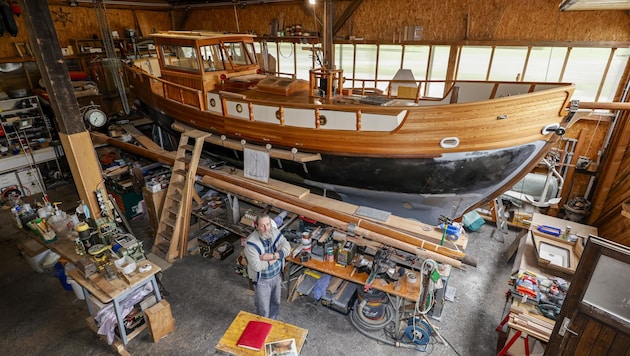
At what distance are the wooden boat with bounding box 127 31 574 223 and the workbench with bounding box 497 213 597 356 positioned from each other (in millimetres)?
1081

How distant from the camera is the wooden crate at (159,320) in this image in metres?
4.36

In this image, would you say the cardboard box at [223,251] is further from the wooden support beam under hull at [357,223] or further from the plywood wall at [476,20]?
the plywood wall at [476,20]

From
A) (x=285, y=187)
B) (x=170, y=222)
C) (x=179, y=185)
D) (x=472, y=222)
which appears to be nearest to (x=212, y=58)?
(x=179, y=185)

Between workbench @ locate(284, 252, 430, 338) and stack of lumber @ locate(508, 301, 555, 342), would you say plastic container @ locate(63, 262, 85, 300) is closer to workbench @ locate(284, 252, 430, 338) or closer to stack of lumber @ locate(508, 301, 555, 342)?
workbench @ locate(284, 252, 430, 338)

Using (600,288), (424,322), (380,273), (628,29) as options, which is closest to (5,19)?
(380,273)

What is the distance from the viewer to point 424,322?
461cm

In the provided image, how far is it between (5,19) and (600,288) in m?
12.3

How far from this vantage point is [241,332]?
358 centimetres

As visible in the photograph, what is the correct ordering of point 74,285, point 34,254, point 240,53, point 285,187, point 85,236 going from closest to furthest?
point 85,236 < point 74,285 < point 34,254 < point 285,187 < point 240,53

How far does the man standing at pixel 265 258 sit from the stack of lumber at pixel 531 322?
290cm

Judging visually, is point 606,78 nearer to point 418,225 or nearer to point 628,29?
point 628,29

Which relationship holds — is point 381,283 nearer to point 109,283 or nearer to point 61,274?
point 109,283

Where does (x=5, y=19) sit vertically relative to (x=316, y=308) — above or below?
above

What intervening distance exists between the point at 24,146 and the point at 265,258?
827 cm
